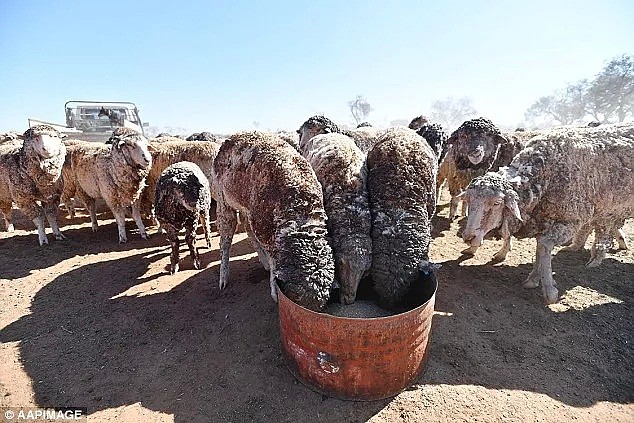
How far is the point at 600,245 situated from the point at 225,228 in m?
6.17

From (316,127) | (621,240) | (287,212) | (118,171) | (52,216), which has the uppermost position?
(316,127)

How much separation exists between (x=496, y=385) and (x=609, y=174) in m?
3.45

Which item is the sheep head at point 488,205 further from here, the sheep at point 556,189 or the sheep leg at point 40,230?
the sheep leg at point 40,230

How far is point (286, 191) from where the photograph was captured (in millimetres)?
3469

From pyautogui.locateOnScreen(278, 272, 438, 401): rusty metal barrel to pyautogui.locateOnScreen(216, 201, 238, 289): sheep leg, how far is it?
214 cm

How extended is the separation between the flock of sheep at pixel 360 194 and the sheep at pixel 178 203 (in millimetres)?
17

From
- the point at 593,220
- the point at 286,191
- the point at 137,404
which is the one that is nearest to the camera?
the point at 137,404

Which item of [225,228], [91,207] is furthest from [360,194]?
[91,207]

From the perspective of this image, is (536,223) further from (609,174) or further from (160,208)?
(160,208)

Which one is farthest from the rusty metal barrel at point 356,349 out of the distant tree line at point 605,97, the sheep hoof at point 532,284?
the distant tree line at point 605,97

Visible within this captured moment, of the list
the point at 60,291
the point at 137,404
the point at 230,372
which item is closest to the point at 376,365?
the point at 230,372

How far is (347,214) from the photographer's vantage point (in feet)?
11.8

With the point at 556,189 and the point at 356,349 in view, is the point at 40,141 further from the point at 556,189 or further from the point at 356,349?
the point at 556,189

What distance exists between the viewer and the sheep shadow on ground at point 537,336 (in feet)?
11.2
